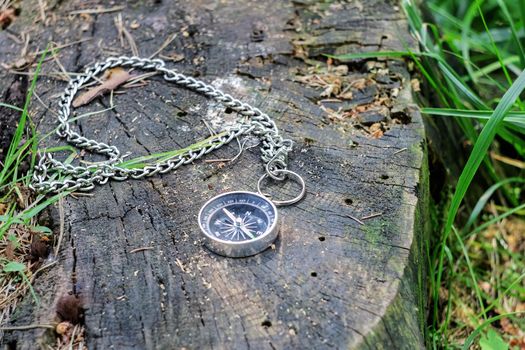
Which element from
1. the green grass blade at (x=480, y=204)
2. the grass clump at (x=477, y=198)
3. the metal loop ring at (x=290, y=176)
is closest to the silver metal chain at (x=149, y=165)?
the metal loop ring at (x=290, y=176)

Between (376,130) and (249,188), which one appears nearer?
(249,188)

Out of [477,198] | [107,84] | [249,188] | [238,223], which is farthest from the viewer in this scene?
[477,198]

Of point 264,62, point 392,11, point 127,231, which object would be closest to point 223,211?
point 127,231

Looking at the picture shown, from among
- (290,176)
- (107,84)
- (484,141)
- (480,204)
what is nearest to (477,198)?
(480,204)

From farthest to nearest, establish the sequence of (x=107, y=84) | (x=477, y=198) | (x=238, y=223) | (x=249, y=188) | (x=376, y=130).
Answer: (x=477, y=198), (x=107, y=84), (x=376, y=130), (x=249, y=188), (x=238, y=223)

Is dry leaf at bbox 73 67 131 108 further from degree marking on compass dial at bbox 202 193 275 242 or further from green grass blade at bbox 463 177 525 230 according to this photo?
green grass blade at bbox 463 177 525 230

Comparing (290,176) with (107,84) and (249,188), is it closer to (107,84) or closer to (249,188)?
(249,188)

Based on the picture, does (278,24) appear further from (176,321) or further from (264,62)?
(176,321)
